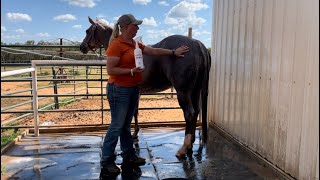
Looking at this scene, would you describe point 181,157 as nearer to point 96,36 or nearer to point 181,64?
point 181,64

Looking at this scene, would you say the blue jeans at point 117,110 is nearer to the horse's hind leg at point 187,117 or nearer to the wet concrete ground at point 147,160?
the wet concrete ground at point 147,160

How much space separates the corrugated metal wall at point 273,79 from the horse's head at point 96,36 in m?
1.86

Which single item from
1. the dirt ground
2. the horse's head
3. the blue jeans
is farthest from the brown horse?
the dirt ground

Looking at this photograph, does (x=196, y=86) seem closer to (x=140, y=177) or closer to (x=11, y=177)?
(x=140, y=177)

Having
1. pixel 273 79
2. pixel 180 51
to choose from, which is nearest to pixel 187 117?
pixel 180 51

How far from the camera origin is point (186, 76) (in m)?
3.94

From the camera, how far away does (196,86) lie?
422 centimetres

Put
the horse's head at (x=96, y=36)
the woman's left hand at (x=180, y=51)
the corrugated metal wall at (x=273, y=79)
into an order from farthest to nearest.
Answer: the horse's head at (x=96, y=36) < the woman's left hand at (x=180, y=51) < the corrugated metal wall at (x=273, y=79)

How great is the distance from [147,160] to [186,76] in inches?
44.9

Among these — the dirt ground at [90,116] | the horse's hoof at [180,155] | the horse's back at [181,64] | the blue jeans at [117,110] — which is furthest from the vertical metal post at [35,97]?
the dirt ground at [90,116]

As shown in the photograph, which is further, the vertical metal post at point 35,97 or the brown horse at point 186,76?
the vertical metal post at point 35,97

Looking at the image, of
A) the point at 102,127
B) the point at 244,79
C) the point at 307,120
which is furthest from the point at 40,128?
the point at 307,120

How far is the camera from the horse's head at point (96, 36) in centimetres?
520

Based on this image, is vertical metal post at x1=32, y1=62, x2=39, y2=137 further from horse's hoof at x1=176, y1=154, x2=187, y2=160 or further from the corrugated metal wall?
the corrugated metal wall
